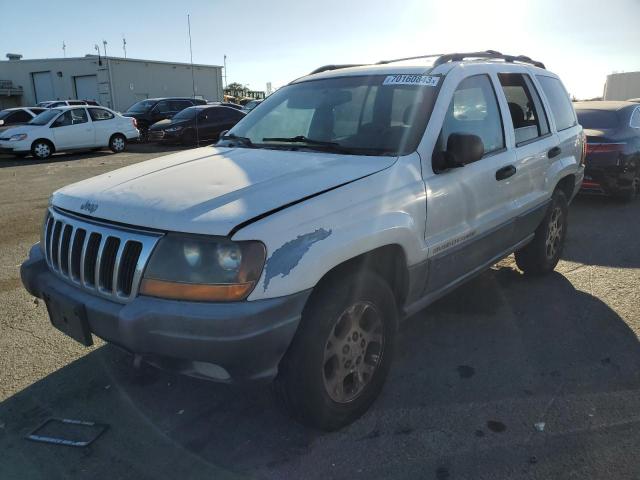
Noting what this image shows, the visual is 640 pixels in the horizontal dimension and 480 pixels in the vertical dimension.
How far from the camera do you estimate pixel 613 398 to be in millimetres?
2977

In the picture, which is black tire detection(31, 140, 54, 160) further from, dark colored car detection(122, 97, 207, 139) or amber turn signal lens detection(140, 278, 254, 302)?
amber turn signal lens detection(140, 278, 254, 302)

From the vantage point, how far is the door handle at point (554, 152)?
4.36 metres

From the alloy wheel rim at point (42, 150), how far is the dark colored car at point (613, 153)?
1475 cm

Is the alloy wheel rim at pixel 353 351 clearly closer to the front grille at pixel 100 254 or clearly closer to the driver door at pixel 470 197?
the driver door at pixel 470 197

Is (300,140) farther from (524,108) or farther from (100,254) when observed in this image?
(524,108)

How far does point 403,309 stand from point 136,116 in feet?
69.9

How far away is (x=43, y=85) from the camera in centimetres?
3909

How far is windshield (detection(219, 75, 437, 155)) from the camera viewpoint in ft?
10.3

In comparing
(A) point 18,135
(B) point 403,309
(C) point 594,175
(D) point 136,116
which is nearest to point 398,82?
(B) point 403,309

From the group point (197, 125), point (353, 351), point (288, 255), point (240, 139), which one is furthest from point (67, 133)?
point (288, 255)

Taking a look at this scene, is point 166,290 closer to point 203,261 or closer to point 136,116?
point 203,261

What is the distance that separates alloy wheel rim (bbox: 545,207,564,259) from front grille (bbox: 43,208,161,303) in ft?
12.3

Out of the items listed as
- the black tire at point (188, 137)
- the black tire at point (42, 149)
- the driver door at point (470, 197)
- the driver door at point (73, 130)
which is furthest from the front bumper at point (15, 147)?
the driver door at point (470, 197)

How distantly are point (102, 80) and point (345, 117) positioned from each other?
3670 cm
